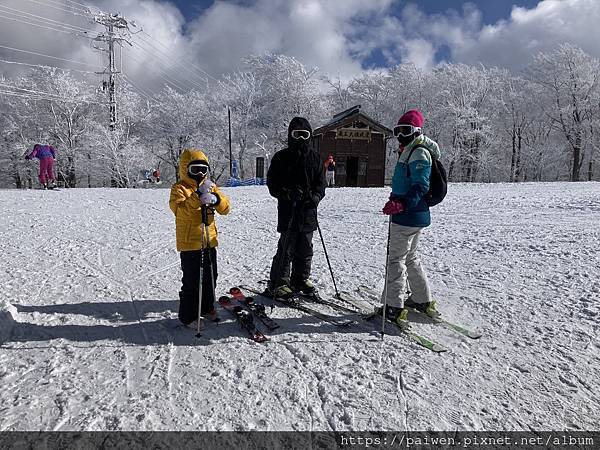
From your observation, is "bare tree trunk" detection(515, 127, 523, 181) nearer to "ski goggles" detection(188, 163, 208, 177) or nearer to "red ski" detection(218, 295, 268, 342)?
"red ski" detection(218, 295, 268, 342)

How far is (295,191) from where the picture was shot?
4277 millimetres

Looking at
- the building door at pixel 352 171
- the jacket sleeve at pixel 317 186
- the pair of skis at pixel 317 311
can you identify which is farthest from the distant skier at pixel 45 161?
the building door at pixel 352 171

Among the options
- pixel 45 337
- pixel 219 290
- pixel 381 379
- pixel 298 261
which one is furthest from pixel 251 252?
pixel 381 379

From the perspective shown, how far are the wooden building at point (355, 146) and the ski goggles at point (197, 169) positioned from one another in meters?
23.6

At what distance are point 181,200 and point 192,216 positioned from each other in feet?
0.63

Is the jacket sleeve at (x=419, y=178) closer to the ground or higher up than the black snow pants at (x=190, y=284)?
higher up

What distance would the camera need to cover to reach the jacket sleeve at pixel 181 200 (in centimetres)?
358

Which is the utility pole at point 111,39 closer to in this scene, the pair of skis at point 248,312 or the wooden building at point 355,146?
the wooden building at point 355,146

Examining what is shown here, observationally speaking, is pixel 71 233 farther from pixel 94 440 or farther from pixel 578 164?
pixel 578 164

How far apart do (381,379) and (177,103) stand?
137ft

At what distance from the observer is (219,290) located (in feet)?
16.4

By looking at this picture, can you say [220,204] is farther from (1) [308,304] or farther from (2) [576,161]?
(2) [576,161]

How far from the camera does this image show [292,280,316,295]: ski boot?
4648 mm

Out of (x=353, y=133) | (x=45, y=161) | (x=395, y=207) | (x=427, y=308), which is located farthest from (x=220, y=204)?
(x=353, y=133)
